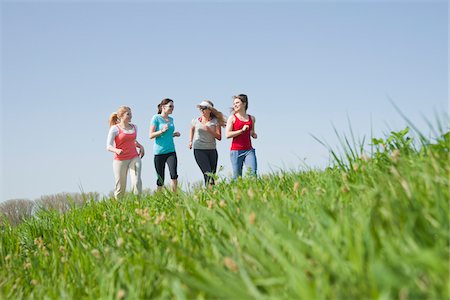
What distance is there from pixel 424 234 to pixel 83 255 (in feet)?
7.49

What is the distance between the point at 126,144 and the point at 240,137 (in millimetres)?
3014

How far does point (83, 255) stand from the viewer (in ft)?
11.2

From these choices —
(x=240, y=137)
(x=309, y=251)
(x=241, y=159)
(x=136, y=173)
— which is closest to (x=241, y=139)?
(x=240, y=137)

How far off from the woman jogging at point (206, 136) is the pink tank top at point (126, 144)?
1480 millimetres

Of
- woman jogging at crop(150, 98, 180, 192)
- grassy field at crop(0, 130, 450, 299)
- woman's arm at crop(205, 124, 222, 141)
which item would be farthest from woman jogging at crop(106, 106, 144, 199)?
grassy field at crop(0, 130, 450, 299)

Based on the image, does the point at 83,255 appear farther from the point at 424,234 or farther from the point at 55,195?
the point at 55,195

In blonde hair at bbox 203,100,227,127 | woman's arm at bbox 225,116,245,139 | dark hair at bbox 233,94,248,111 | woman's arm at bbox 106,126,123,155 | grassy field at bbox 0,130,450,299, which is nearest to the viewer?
grassy field at bbox 0,130,450,299

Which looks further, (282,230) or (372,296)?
(282,230)

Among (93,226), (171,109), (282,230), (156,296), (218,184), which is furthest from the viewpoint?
(171,109)

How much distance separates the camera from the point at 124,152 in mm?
12266

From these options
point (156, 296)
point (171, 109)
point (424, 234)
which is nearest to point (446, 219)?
point (424, 234)

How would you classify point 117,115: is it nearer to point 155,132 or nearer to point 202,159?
point 155,132

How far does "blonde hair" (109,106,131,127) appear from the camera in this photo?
491 inches

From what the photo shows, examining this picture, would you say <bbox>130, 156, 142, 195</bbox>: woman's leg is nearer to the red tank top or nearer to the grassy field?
the red tank top
